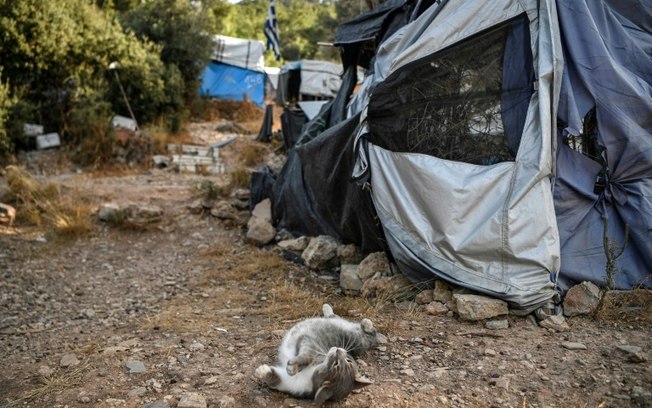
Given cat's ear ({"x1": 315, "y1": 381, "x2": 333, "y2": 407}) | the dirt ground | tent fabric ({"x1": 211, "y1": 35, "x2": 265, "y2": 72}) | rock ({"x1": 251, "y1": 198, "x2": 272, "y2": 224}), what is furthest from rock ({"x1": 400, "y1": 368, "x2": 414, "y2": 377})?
tent fabric ({"x1": 211, "y1": 35, "x2": 265, "y2": 72})

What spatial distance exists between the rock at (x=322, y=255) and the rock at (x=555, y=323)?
77.9 inches

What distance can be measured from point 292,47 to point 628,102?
72.8ft

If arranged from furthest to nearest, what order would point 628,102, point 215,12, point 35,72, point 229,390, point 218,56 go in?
point 215,12, point 218,56, point 35,72, point 628,102, point 229,390

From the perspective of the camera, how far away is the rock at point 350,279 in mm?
4141

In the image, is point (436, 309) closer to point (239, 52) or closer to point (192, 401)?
point (192, 401)

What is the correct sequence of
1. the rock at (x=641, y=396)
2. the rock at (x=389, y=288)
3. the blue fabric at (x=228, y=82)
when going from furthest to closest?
the blue fabric at (x=228, y=82) → the rock at (x=389, y=288) → the rock at (x=641, y=396)

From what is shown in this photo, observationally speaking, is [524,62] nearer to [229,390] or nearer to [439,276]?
[439,276]

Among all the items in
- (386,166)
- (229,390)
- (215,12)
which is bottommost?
(229,390)

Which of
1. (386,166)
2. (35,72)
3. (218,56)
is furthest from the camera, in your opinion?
(218,56)

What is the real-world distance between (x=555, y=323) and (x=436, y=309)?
0.71m

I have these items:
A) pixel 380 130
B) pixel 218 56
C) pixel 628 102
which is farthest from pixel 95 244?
pixel 218 56

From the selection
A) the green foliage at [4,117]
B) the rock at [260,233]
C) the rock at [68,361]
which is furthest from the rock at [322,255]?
the green foliage at [4,117]

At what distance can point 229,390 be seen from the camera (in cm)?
251

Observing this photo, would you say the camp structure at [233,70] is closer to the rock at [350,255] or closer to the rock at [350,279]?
the rock at [350,255]
